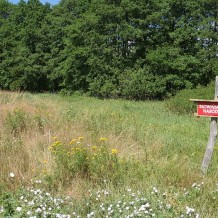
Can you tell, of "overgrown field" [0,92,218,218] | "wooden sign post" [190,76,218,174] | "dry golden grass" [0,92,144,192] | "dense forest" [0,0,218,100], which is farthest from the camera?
"dense forest" [0,0,218,100]

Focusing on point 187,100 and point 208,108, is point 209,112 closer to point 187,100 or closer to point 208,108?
point 208,108

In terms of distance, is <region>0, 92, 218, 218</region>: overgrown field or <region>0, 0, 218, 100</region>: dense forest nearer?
<region>0, 92, 218, 218</region>: overgrown field

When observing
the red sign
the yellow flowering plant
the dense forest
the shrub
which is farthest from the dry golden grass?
the dense forest

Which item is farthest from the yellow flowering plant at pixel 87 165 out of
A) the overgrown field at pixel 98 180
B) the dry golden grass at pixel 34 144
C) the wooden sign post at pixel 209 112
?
the wooden sign post at pixel 209 112

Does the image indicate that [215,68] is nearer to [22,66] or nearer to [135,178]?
[22,66]

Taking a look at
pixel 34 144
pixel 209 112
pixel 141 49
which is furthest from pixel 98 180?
pixel 141 49

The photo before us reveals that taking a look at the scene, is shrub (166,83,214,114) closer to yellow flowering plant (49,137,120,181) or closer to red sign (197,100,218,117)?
red sign (197,100,218,117)

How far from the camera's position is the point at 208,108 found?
15.6ft

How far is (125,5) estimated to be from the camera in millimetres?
31250

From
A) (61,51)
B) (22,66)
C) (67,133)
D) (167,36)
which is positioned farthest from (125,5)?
(67,133)

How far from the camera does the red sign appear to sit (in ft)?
15.4

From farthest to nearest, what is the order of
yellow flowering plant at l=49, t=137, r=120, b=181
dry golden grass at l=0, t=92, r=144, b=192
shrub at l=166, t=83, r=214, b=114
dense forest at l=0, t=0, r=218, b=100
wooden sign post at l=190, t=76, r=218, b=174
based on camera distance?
dense forest at l=0, t=0, r=218, b=100
shrub at l=166, t=83, r=214, b=114
wooden sign post at l=190, t=76, r=218, b=174
dry golden grass at l=0, t=92, r=144, b=192
yellow flowering plant at l=49, t=137, r=120, b=181

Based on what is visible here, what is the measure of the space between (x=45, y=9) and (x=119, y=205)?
1777 inches

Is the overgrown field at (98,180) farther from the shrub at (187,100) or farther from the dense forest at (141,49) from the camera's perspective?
the dense forest at (141,49)
